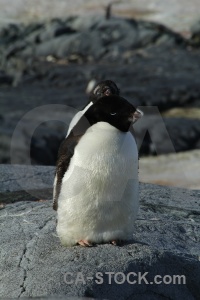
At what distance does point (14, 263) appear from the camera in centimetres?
507

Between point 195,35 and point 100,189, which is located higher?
point 100,189

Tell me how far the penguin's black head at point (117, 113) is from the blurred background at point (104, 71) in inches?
266

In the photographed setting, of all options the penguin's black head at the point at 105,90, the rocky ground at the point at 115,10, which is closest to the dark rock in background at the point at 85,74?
the rocky ground at the point at 115,10

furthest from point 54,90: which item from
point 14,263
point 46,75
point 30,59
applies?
point 14,263

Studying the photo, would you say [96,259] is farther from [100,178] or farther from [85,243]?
[100,178]

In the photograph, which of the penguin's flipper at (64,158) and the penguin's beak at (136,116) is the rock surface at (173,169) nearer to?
the penguin's flipper at (64,158)

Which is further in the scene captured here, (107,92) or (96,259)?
(107,92)

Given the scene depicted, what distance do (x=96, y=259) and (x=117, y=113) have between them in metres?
0.95

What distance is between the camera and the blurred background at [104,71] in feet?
47.0

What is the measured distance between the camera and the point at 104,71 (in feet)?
74.4

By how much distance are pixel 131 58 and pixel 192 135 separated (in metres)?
9.18

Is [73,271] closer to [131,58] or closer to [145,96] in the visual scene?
[145,96]

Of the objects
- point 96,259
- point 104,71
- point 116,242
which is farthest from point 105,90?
point 104,71

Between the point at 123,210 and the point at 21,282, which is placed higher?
the point at 123,210
